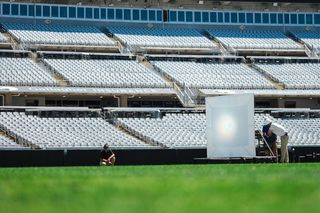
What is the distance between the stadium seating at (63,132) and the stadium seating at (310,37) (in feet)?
72.5

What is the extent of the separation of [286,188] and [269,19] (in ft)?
162

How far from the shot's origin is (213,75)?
43969mm

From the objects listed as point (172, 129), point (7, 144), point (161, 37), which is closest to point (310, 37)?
point (161, 37)

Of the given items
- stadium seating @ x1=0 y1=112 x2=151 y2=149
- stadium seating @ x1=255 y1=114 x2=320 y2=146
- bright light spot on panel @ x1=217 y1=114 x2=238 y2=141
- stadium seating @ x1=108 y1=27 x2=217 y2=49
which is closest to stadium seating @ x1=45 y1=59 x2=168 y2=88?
stadium seating @ x1=108 y1=27 x2=217 y2=49

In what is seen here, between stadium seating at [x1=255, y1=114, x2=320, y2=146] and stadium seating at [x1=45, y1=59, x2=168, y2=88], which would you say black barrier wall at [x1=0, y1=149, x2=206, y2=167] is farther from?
stadium seating at [x1=45, y1=59, x2=168, y2=88]

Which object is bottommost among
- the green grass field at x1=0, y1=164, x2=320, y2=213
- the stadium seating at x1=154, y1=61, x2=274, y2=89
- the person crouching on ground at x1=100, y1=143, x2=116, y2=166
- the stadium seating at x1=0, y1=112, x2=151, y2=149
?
the person crouching on ground at x1=100, y1=143, x2=116, y2=166

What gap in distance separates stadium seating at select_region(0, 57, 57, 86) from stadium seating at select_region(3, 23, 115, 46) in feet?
12.7

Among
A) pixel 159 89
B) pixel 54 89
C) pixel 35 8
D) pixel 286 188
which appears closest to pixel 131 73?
pixel 159 89

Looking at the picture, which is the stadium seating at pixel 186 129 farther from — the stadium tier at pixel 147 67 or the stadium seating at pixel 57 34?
the stadium seating at pixel 57 34

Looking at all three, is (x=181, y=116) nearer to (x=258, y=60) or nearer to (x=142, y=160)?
Answer: (x=142, y=160)

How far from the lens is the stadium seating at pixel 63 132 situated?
3122 cm

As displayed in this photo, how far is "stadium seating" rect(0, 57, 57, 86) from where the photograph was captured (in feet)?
125

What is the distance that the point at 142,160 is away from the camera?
3005cm

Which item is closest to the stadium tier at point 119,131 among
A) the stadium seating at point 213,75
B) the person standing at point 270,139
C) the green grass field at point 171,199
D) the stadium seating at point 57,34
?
the stadium seating at point 213,75
